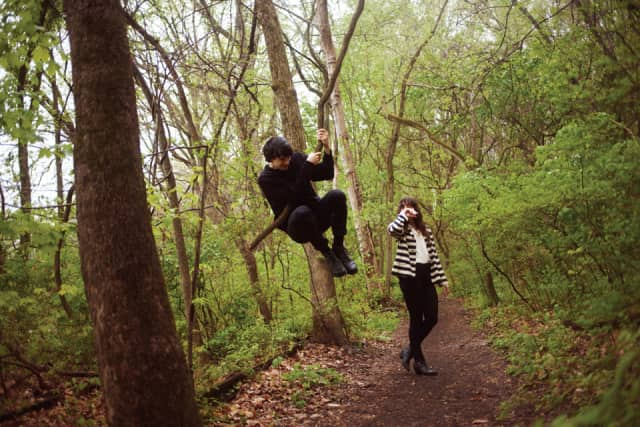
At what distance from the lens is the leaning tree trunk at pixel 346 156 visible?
1235 cm

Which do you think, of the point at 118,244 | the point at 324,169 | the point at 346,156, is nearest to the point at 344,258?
the point at 324,169

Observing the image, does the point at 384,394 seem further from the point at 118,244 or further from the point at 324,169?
the point at 118,244

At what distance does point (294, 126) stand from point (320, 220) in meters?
2.80

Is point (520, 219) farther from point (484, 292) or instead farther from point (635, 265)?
point (484, 292)

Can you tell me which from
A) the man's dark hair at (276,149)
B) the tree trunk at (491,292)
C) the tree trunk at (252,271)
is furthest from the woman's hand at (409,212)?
the tree trunk at (491,292)

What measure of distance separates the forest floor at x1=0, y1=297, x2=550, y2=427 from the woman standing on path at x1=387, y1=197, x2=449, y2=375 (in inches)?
25.6

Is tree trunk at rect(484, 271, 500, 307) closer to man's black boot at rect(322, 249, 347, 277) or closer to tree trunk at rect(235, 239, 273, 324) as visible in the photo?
tree trunk at rect(235, 239, 273, 324)

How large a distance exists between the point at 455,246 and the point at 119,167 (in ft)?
52.8

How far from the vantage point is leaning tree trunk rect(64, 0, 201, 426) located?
2.93 meters

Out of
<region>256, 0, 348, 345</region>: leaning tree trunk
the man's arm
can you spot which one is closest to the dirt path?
<region>256, 0, 348, 345</region>: leaning tree trunk

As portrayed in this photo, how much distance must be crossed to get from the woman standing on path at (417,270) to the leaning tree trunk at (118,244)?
3.17 metres

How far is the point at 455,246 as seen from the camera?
17.6 meters

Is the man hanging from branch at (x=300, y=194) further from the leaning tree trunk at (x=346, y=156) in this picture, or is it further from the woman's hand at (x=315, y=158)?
the leaning tree trunk at (x=346, y=156)

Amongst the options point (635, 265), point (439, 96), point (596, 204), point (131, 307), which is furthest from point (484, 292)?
point (131, 307)
